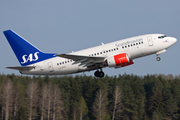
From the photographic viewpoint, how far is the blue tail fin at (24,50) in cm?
4396

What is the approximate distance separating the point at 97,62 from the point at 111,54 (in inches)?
88.0

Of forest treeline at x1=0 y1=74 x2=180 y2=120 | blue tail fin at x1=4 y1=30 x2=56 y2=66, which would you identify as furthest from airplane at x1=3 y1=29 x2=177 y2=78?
forest treeline at x1=0 y1=74 x2=180 y2=120

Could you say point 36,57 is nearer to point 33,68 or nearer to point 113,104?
point 33,68

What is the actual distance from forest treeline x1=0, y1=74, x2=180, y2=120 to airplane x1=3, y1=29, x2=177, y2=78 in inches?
1234

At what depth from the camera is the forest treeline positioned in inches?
3346

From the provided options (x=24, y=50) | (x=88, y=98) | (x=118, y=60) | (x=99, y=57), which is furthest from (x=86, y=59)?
(x=88, y=98)

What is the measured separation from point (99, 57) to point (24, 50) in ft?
40.4

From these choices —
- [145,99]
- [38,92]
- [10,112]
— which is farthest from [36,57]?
[145,99]

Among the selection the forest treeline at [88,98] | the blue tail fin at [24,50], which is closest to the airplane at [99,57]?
the blue tail fin at [24,50]

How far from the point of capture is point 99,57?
129ft

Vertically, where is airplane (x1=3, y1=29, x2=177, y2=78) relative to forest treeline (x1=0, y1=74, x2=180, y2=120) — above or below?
above

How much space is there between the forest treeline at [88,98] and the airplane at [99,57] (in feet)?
103

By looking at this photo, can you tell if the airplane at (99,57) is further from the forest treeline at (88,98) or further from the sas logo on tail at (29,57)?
the forest treeline at (88,98)

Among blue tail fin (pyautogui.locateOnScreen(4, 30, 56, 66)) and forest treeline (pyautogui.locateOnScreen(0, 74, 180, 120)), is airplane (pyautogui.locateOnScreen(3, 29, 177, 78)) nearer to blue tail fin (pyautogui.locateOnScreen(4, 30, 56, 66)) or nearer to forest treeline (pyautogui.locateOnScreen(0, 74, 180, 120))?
blue tail fin (pyautogui.locateOnScreen(4, 30, 56, 66))
